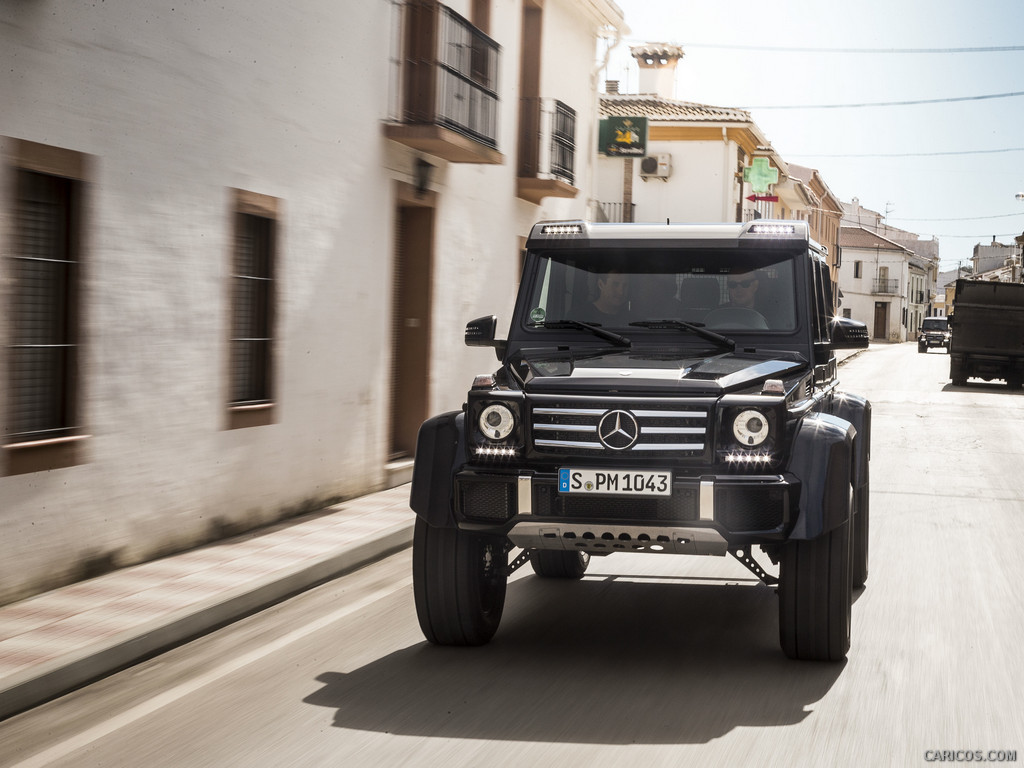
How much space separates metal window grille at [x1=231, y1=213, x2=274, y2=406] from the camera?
9469mm

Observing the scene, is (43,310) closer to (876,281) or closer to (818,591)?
(818,591)

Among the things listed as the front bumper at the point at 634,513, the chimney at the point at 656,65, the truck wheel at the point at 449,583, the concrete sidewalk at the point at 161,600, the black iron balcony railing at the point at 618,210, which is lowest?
the concrete sidewalk at the point at 161,600

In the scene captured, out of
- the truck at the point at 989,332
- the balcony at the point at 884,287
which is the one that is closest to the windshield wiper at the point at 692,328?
the truck at the point at 989,332

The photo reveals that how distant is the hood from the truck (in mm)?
28439

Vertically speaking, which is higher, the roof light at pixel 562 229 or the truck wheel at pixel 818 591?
the roof light at pixel 562 229

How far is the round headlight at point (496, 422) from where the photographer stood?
18.0 feet

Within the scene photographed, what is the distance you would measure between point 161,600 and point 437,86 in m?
7.22

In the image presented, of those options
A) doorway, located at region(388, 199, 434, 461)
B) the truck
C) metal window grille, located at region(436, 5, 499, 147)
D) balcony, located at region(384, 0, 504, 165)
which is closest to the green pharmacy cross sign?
the truck

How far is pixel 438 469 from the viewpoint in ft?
18.4

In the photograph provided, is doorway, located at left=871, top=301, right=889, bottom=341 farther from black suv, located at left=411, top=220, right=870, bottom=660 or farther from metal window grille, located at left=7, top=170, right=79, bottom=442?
metal window grille, located at left=7, top=170, right=79, bottom=442

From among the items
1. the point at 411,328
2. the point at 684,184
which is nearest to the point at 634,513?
the point at 411,328

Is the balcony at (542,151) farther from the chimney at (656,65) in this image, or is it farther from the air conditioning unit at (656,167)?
the chimney at (656,65)

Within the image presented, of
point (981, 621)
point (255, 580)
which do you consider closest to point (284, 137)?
point (255, 580)

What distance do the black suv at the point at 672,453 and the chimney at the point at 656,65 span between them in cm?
3778
